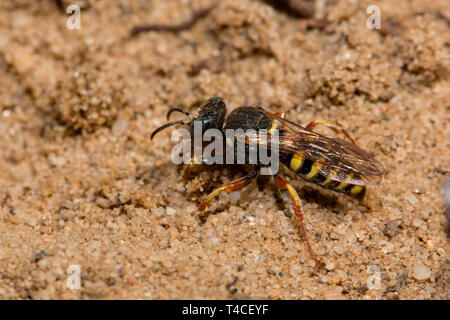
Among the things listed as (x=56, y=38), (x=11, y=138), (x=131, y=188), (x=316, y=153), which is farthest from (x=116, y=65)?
(x=316, y=153)

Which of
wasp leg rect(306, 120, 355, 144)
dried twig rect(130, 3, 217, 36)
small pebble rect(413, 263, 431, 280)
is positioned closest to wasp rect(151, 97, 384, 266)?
wasp leg rect(306, 120, 355, 144)

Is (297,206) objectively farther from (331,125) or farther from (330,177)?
(331,125)

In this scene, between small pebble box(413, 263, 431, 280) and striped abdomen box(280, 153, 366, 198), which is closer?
small pebble box(413, 263, 431, 280)

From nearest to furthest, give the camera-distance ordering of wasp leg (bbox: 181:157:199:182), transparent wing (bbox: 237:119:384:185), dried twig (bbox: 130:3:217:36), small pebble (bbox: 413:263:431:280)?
1. small pebble (bbox: 413:263:431:280)
2. transparent wing (bbox: 237:119:384:185)
3. wasp leg (bbox: 181:157:199:182)
4. dried twig (bbox: 130:3:217:36)

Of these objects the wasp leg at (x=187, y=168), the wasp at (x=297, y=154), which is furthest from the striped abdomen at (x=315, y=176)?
the wasp leg at (x=187, y=168)

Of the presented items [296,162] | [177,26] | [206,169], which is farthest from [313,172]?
[177,26]

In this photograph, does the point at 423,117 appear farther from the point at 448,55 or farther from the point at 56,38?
the point at 56,38

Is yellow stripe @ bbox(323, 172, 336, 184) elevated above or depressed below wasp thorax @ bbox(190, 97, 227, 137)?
below

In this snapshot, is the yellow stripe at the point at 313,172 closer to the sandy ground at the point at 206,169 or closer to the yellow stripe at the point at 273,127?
the sandy ground at the point at 206,169

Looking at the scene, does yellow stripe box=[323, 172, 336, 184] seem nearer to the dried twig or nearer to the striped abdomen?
the striped abdomen
